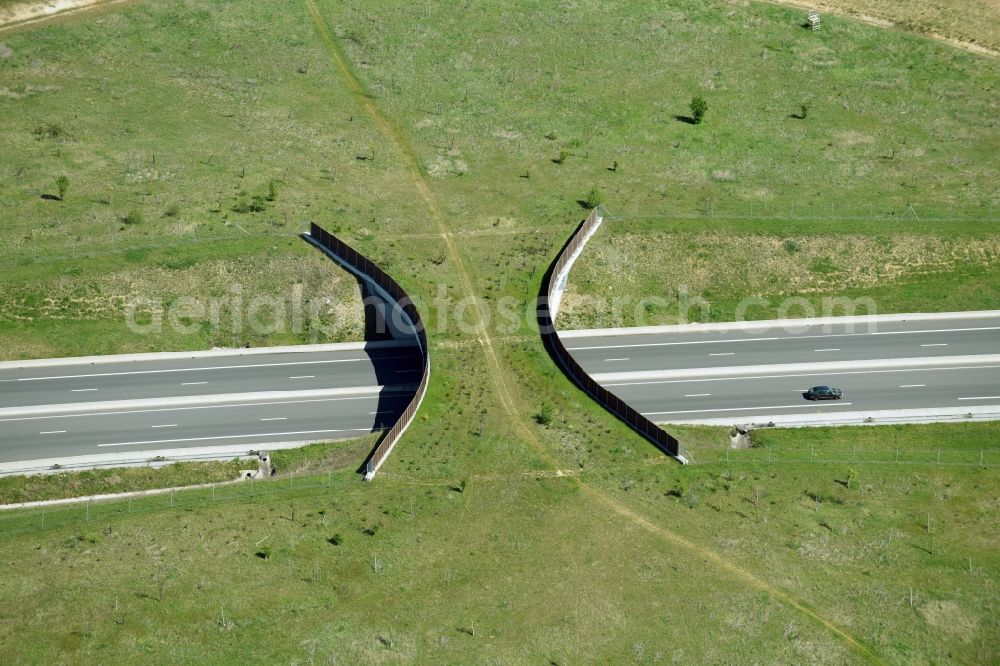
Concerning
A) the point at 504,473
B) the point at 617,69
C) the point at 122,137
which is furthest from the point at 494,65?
the point at 504,473

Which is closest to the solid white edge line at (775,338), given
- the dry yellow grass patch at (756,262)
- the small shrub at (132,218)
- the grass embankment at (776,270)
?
the grass embankment at (776,270)

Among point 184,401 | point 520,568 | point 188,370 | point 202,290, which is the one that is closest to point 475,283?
point 202,290

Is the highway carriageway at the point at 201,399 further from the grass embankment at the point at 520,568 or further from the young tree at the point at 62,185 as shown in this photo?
the young tree at the point at 62,185

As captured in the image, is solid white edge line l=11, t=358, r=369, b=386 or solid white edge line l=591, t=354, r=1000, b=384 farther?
solid white edge line l=591, t=354, r=1000, b=384

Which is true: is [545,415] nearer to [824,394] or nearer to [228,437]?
[824,394]

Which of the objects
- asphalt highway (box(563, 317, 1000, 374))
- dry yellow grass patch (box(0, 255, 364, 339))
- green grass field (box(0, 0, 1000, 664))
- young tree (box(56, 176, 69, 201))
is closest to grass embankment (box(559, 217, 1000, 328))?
green grass field (box(0, 0, 1000, 664))

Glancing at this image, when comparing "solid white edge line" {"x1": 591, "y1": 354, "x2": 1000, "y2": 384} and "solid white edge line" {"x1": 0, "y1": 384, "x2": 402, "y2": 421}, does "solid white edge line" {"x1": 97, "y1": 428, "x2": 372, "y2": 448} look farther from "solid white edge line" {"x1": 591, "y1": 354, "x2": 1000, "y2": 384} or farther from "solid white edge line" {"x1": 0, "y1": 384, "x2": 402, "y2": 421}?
"solid white edge line" {"x1": 591, "y1": 354, "x2": 1000, "y2": 384}

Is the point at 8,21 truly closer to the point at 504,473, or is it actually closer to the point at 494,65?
the point at 494,65
